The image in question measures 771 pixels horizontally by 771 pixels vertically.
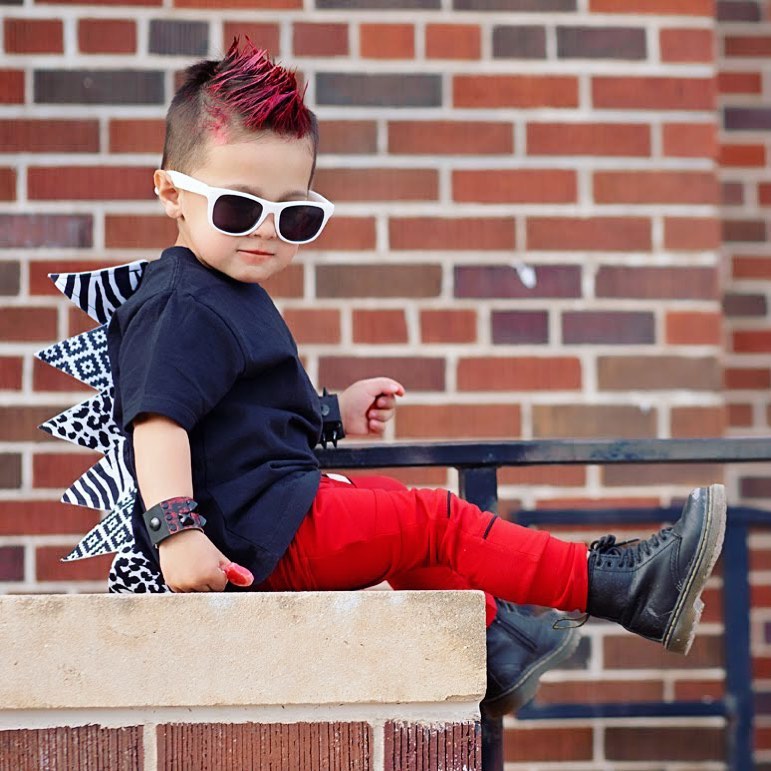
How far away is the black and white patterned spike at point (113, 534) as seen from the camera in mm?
2238

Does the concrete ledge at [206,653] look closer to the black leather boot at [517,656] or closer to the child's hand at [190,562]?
the child's hand at [190,562]

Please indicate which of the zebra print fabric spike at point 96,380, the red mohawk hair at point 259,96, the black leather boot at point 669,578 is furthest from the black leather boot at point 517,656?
the red mohawk hair at point 259,96

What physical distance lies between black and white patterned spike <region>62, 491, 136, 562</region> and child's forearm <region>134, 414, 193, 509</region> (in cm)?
20

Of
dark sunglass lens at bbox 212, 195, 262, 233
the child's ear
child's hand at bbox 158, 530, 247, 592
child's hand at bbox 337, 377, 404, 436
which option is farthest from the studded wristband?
child's hand at bbox 337, 377, 404, 436

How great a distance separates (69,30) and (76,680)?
203cm

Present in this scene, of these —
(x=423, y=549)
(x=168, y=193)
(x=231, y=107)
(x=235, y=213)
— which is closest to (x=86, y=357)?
(x=168, y=193)

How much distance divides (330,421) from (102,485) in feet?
1.59

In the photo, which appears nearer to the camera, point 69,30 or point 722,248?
point 69,30

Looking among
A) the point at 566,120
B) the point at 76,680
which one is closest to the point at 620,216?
the point at 566,120

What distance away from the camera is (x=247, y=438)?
2207 millimetres

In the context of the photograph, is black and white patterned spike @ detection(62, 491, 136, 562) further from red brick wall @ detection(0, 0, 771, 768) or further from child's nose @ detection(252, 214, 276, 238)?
red brick wall @ detection(0, 0, 771, 768)

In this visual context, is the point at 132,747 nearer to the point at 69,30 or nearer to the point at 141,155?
the point at 141,155

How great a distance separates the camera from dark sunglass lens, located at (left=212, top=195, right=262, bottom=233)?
2191mm

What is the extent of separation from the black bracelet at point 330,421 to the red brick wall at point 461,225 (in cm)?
64
